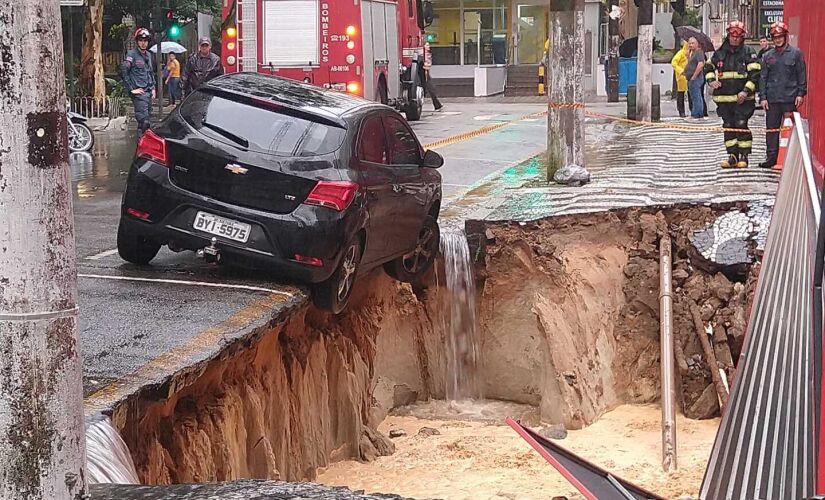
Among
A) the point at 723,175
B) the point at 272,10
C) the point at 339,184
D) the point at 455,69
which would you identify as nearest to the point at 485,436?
the point at 339,184

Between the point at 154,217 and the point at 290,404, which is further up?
the point at 154,217

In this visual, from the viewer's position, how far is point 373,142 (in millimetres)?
9094

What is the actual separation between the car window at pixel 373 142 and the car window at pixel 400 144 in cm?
15

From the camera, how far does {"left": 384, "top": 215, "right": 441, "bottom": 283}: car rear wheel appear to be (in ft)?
33.7

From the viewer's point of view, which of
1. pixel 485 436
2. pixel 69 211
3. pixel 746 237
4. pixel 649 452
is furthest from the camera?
pixel 746 237

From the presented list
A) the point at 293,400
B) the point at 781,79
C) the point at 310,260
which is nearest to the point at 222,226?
the point at 310,260

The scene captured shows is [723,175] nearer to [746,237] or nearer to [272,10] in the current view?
[746,237]

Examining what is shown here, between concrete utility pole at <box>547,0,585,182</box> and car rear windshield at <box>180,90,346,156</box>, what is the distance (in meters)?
6.41

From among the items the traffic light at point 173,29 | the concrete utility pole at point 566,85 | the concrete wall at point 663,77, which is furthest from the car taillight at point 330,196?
the concrete wall at point 663,77

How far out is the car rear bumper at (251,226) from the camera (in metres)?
8.03

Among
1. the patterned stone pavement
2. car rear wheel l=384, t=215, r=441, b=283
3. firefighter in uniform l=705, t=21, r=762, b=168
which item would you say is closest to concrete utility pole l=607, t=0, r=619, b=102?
firefighter in uniform l=705, t=21, r=762, b=168

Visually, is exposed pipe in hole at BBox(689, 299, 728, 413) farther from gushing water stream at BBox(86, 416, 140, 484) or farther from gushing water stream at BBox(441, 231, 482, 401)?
gushing water stream at BBox(86, 416, 140, 484)

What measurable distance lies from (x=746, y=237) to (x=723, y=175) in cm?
331

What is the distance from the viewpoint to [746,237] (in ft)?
37.8
